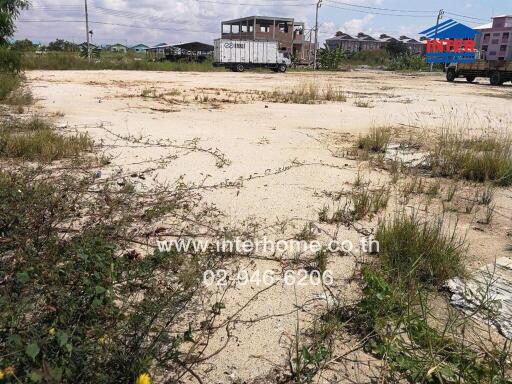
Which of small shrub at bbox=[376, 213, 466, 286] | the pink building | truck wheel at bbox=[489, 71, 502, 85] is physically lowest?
small shrub at bbox=[376, 213, 466, 286]

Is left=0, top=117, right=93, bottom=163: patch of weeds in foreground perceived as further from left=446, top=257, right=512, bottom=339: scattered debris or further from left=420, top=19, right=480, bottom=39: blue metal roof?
left=420, top=19, right=480, bottom=39: blue metal roof

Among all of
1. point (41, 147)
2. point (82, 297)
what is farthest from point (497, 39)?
point (82, 297)

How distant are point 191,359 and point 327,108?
10.6m

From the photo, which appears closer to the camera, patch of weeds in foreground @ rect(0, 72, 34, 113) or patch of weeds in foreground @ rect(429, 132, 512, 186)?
patch of weeds in foreground @ rect(429, 132, 512, 186)

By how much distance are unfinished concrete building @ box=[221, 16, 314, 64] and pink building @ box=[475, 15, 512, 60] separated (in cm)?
2217

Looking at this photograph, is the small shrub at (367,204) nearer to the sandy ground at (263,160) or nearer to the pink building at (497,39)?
the sandy ground at (263,160)

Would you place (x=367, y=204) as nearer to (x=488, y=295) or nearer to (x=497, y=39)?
(x=488, y=295)

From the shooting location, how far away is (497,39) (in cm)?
5444

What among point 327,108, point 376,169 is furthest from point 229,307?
point 327,108

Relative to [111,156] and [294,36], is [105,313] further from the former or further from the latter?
[294,36]

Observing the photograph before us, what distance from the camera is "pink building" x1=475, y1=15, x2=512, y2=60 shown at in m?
53.2

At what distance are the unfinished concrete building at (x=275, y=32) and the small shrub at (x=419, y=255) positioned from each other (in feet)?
174

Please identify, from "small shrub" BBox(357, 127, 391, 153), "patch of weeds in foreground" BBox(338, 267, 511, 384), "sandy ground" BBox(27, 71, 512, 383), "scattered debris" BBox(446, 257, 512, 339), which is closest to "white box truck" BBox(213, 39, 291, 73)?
"sandy ground" BBox(27, 71, 512, 383)

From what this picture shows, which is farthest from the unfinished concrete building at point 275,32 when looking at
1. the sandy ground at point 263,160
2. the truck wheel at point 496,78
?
the sandy ground at point 263,160
